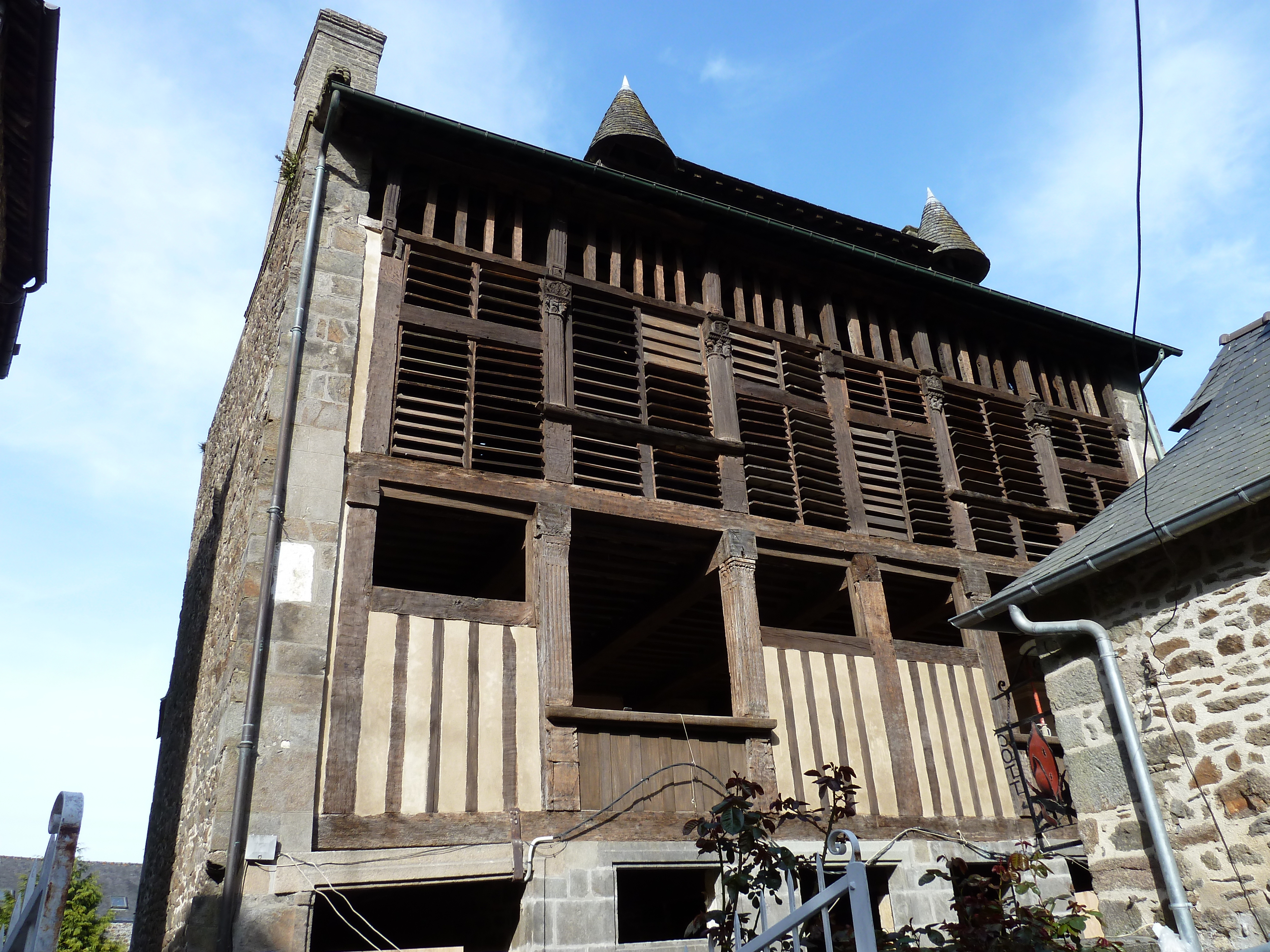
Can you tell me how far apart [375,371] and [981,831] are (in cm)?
687

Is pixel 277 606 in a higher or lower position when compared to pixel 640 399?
lower

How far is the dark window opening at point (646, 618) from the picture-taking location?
952 cm

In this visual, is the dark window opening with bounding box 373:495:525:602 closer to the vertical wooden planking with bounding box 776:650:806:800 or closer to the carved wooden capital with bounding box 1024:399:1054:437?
the vertical wooden planking with bounding box 776:650:806:800

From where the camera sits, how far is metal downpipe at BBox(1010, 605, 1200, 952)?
5680mm

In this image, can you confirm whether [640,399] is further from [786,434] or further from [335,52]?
[335,52]

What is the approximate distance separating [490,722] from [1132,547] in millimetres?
4710

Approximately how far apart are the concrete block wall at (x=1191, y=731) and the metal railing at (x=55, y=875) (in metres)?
5.75

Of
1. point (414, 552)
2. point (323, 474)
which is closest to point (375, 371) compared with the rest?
point (323, 474)

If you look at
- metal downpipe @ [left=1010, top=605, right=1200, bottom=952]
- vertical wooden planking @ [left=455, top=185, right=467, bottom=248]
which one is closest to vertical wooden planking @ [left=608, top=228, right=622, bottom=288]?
vertical wooden planking @ [left=455, top=185, right=467, bottom=248]

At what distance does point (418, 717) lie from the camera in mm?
7336

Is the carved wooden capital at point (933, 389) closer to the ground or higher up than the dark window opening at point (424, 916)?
higher up

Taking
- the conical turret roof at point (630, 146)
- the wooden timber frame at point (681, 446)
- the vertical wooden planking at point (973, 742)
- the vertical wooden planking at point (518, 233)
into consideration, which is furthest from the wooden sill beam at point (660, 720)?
the conical turret roof at point (630, 146)

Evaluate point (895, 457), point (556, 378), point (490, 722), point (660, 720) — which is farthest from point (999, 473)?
point (490, 722)

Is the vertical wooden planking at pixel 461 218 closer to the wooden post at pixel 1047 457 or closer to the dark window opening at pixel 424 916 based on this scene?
the dark window opening at pixel 424 916
